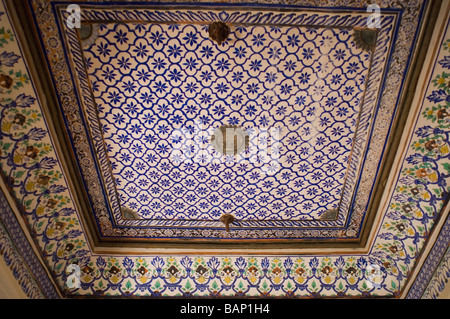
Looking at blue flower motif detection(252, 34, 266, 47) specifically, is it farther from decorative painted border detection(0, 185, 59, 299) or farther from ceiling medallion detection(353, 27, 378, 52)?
decorative painted border detection(0, 185, 59, 299)

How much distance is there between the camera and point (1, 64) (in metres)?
1.72

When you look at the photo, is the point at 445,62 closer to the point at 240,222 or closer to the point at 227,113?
the point at 227,113

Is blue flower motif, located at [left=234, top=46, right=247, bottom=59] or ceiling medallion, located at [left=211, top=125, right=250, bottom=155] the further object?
ceiling medallion, located at [left=211, top=125, right=250, bottom=155]

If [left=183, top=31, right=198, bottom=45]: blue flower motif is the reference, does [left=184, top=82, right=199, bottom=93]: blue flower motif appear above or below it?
below

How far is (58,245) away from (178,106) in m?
1.31

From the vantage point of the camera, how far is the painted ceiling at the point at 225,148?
1812mm

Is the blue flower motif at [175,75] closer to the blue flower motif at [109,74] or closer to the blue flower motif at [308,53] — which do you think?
the blue flower motif at [109,74]

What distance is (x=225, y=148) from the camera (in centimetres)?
218

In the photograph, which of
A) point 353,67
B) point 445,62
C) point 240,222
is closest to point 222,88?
point 353,67

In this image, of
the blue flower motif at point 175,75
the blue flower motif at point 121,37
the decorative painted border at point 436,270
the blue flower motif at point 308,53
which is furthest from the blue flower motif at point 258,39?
the decorative painted border at point 436,270

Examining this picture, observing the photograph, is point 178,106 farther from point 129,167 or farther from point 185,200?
point 185,200

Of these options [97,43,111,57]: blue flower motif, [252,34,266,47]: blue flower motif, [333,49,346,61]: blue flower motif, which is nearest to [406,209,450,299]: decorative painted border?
[333,49,346,61]: blue flower motif

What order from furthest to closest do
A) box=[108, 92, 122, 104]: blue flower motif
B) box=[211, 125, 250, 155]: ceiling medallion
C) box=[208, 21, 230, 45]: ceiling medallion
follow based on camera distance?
box=[211, 125, 250, 155]: ceiling medallion < box=[108, 92, 122, 104]: blue flower motif < box=[208, 21, 230, 45]: ceiling medallion

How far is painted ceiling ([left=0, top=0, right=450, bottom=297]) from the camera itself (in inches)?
71.4
